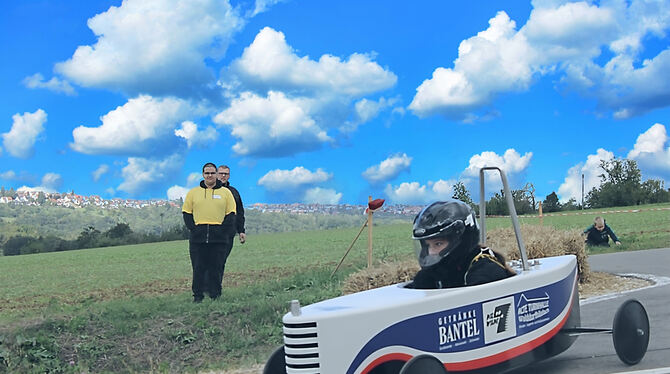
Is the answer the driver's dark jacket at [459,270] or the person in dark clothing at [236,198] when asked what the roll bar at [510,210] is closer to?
the driver's dark jacket at [459,270]

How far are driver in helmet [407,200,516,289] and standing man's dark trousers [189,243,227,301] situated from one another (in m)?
5.45

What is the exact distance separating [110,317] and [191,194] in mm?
2276

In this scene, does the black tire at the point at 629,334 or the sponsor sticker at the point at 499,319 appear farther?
the black tire at the point at 629,334

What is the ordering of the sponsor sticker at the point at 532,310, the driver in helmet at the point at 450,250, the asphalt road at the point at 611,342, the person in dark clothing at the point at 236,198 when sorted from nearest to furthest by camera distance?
the driver in helmet at the point at 450,250 < the sponsor sticker at the point at 532,310 < the asphalt road at the point at 611,342 < the person in dark clothing at the point at 236,198

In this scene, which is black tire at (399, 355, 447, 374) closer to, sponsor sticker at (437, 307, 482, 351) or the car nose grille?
sponsor sticker at (437, 307, 482, 351)

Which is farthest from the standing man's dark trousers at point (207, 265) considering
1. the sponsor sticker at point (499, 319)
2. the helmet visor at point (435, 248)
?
the sponsor sticker at point (499, 319)

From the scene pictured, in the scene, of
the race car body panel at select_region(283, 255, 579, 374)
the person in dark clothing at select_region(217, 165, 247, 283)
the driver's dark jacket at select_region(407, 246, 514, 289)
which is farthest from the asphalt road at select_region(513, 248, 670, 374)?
the person in dark clothing at select_region(217, 165, 247, 283)

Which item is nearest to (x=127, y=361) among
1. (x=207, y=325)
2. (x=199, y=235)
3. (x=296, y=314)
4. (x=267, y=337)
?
(x=207, y=325)

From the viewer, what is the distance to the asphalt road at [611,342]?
6.12 m

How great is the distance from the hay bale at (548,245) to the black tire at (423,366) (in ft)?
23.6

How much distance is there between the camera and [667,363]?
6.22 m

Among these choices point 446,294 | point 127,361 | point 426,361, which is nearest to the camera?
point 426,361

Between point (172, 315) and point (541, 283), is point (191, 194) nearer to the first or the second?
point (172, 315)

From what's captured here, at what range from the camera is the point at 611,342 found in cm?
713
